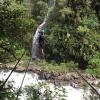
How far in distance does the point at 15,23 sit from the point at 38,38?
549 inches

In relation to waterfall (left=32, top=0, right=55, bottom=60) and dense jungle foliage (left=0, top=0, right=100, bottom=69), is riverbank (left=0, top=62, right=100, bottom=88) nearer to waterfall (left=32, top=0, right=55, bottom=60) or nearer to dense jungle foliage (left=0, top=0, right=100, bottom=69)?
dense jungle foliage (left=0, top=0, right=100, bottom=69)

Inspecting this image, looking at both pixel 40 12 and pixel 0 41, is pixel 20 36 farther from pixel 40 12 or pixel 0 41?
pixel 40 12

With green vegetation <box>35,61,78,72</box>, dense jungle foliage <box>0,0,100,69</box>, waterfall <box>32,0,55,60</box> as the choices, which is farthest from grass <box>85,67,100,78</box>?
waterfall <box>32,0,55,60</box>

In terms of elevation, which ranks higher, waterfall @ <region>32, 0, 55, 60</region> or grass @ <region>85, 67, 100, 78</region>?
waterfall @ <region>32, 0, 55, 60</region>

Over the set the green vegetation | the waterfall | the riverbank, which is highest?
the waterfall

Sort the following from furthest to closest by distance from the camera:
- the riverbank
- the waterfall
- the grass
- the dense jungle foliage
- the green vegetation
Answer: the waterfall
the dense jungle foliage
the green vegetation
the grass
the riverbank

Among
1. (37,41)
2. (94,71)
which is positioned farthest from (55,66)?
(37,41)

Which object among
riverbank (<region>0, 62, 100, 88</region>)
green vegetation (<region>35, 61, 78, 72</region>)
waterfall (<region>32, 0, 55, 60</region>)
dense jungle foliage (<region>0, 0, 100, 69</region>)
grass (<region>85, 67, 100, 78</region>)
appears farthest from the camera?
waterfall (<region>32, 0, 55, 60</region>)

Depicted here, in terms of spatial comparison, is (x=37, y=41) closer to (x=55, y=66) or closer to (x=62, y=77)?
(x=55, y=66)

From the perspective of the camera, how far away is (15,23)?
7504 millimetres

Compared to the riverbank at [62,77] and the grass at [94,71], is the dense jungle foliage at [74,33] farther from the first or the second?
the riverbank at [62,77]

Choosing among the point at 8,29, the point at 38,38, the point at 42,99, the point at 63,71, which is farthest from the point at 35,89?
the point at 38,38

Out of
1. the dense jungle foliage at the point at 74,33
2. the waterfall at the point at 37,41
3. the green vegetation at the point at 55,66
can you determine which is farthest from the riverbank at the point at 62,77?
the waterfall at the point at 37,41

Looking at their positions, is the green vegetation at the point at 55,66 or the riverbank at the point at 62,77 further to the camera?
the green vegetation at the point at 55,66
